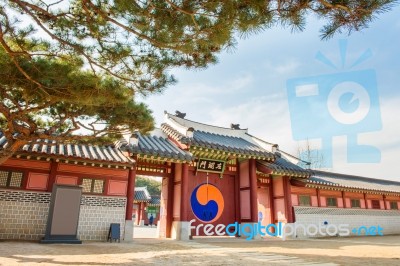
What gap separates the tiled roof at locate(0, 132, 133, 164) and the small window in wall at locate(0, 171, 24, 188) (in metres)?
0.84

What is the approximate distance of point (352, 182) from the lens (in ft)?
60.7

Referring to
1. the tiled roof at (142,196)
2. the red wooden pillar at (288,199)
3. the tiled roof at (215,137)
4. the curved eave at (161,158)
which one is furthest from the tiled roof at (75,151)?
the tiled roof at (142,196)

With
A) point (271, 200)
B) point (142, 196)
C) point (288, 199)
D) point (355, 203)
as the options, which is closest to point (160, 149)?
point (271, 200)

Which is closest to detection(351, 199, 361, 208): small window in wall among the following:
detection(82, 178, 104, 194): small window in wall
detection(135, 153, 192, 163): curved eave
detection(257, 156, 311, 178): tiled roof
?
detection(257, 156, 311, 178): tiled roof

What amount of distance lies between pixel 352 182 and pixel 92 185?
53.2ft

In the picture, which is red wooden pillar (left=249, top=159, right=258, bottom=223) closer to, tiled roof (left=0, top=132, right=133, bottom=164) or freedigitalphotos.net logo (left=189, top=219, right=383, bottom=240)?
freedigitalphotos.net logo (left=189, top=219, right=383, bottom=240)

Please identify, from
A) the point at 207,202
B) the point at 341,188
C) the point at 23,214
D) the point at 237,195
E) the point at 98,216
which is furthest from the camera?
the point at 341,188

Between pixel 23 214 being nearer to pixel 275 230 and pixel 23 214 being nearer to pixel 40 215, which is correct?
pixel 40 215

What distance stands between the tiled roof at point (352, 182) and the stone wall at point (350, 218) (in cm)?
123

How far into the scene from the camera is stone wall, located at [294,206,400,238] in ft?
44.0

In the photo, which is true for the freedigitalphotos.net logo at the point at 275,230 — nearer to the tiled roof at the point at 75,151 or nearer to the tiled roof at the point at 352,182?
the tiled roof at the point at 352,182

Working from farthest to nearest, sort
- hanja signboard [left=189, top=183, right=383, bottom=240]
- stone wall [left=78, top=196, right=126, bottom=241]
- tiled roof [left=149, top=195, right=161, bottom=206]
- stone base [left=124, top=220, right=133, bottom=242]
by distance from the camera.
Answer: tiled roof [left=149, top=195, right=161, bottom=206], hanja signboard [left=189, top=183, right=383, bottom=240], stone base [left=124, top=220, right=133, bottom=242], stone wall [left=78, top=196, right=126, bottom=241]

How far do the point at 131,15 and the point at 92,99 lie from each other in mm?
2021

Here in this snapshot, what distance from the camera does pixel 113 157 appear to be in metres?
9.73
